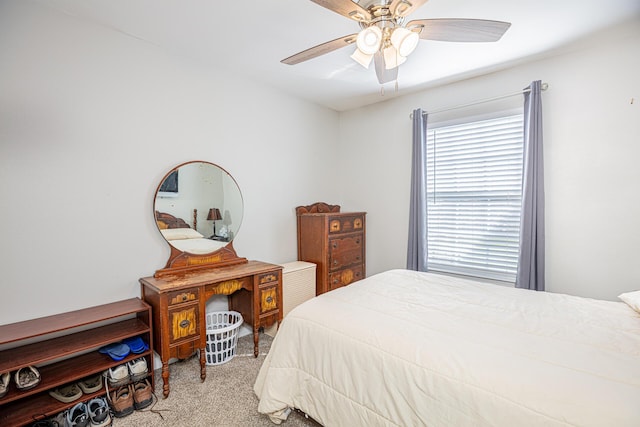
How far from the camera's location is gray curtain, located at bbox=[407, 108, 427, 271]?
3.07 meters

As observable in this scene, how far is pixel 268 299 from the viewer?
2.47 meters

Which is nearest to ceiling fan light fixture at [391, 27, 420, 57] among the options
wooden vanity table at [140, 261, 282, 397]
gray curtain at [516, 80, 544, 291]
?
gray curtain at [516, 80, 544, 291]

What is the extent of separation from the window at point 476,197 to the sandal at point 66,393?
9.93 ft

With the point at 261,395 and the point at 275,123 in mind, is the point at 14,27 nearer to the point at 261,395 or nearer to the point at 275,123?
the point at 275,123

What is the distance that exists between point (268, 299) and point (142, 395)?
40.0 inches

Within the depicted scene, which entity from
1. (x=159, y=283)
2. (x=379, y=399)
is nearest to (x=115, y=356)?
(x=159, y=283)

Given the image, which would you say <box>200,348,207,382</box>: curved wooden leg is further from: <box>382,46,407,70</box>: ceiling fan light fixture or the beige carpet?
<box>382,46,407,70</box>: ceiling fan light fixture

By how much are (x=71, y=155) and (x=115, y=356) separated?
4.26ft

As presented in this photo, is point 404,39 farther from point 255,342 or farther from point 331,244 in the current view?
point 255,342

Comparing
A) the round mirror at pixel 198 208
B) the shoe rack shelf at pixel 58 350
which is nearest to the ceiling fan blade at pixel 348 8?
the round mirror at pixel 198 208

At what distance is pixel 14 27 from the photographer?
1.70 meters

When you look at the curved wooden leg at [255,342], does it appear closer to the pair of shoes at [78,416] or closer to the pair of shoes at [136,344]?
the pair of shoes at [136,344]

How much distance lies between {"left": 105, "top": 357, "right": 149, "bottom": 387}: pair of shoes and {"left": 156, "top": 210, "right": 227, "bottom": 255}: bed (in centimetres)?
82

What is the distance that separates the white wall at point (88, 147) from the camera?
171 centimetres
